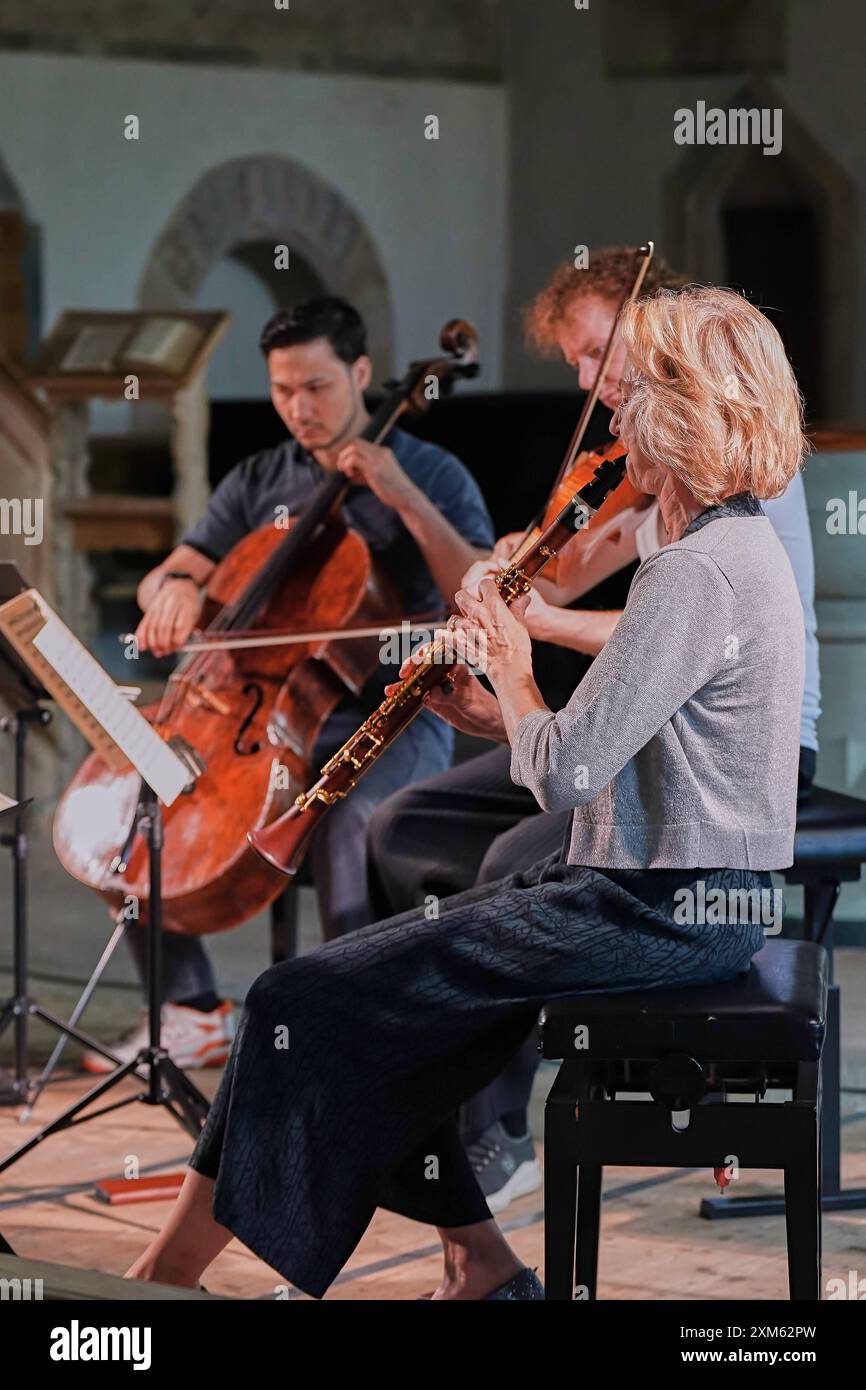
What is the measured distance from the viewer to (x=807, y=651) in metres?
3.00

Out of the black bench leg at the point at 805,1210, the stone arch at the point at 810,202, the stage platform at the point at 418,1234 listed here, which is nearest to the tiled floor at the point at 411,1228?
the stage platform at the point at 418,1234

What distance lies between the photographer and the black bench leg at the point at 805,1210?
212 cm

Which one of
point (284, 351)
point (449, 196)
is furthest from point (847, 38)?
point (284, 351)

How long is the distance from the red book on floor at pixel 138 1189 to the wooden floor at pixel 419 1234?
2cm

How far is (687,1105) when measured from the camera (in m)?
2.15

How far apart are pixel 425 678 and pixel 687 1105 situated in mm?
600

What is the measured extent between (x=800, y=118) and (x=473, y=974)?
19.2ft

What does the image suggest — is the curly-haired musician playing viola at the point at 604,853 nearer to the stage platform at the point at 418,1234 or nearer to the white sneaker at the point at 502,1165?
the stage platform at the point at 418,1234

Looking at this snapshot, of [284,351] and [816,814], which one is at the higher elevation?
[284,351]

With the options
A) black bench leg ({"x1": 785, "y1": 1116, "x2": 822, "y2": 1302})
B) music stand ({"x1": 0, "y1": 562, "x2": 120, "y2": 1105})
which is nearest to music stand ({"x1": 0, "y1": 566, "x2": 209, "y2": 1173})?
music stand ({"x1": 0, "y1": 562, "x2": 120, "y2": 1105})

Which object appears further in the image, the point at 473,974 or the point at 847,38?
the point at 847,38
